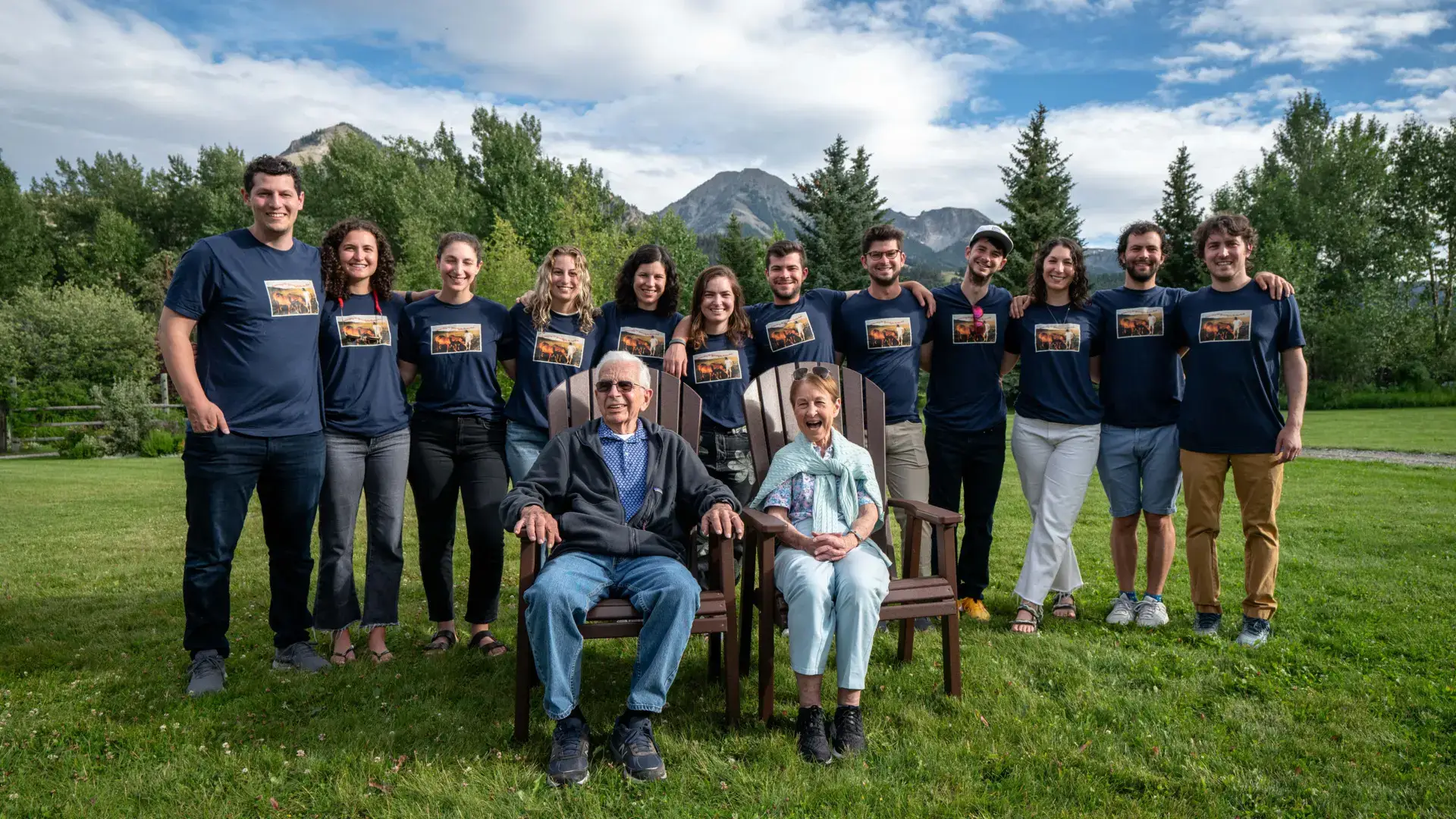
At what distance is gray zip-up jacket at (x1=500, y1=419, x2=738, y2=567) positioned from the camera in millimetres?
3119

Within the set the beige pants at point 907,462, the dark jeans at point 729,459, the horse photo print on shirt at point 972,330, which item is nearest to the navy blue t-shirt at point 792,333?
the dark jeans at point 729,459

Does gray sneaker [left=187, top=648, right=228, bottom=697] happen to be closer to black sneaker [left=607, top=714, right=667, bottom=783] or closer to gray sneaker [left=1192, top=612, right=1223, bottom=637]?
black sneaker [left=607, top=714, right=667, bottom=783]

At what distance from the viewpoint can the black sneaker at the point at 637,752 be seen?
8.63ft

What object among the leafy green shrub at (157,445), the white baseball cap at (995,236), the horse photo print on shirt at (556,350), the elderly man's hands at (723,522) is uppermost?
the white baseball cap at (995,236)

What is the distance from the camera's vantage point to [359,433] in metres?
3.74

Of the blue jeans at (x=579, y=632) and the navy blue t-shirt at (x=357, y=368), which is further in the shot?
the navy blue t-shirt at (x=357, y=368)

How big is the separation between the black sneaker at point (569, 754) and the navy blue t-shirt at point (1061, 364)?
9.11ft

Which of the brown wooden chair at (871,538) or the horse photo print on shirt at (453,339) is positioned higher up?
the horse photo print on shirt at (453,339)

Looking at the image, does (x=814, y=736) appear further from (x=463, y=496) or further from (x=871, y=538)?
(x=463, y=496)

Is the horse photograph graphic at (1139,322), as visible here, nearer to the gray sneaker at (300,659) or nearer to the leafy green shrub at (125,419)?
the gray sneaker at (300,659)

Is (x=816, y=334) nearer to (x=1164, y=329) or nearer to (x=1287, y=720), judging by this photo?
(x=1164, y=329)

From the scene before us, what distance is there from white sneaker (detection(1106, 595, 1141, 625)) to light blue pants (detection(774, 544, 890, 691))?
75.6 inches

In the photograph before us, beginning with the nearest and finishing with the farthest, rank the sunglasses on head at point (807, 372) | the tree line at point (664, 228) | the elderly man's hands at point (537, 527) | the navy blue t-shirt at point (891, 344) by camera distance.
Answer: the elderly man's hands at point (537, 527) < the sunglasses on head at point (807, 372) < the navy blue t-shirt at point (891, 344) < the tree line at point (664, 228)

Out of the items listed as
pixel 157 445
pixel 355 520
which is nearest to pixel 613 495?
pixel 355 520
